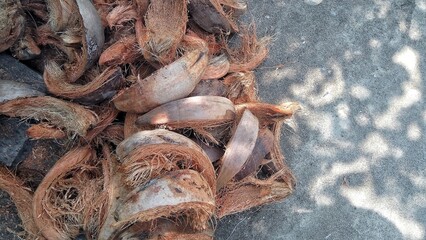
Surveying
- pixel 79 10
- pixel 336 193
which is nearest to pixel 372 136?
pixel 336 193

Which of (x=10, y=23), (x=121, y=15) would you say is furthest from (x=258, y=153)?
(x=10, y=23)

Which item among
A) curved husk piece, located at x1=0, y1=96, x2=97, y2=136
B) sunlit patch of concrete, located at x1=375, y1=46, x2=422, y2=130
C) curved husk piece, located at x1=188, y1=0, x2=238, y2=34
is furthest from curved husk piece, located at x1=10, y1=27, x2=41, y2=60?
sunlit patch of concrete, located at x1=375, y1=46, x2=422, y2=130

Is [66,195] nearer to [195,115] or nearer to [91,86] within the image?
[91,86]

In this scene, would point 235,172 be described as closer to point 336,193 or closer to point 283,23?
point 336,193

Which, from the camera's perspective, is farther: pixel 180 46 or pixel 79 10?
pixel 180 46

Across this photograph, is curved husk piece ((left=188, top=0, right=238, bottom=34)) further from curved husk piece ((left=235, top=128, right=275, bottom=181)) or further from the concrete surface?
curved husk piece ((left=235, top=128, right=275, bottom=181))

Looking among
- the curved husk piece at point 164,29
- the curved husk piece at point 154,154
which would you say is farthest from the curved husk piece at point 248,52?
the curved husk piece at point 154,154
